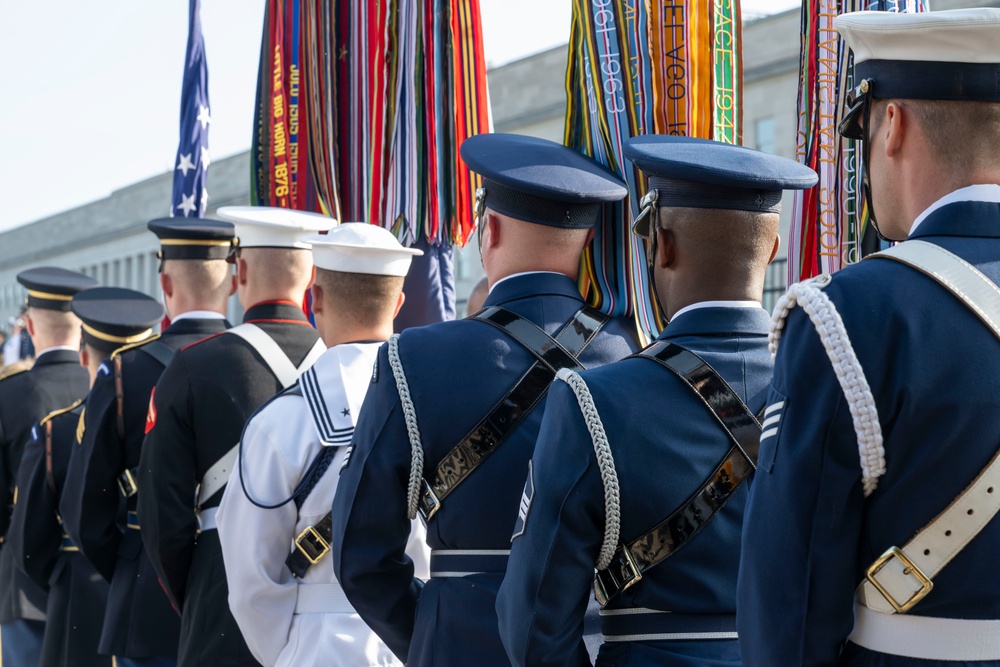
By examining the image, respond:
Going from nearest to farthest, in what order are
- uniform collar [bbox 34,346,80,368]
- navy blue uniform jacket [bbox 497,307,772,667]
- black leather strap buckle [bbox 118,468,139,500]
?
navy blue uniform jacket [bbox 497,307,772,667] < black leather strap buckle [bbox 118,468,139,500] < uniform collar [bbox 34,346,80,368]

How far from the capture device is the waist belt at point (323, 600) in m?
3.64

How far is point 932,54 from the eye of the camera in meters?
1.91

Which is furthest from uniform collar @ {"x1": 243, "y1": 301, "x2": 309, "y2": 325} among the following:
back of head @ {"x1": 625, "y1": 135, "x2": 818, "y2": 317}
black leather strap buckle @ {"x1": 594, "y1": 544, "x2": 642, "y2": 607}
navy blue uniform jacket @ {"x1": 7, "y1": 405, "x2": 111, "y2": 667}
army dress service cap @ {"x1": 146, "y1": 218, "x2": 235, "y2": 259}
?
black leather strap buckle @ {"x1": 594, "y1": 544, "x2": 642, "y2": 607}

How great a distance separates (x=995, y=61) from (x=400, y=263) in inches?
88.5

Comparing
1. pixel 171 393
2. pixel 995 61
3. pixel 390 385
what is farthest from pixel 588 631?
pixel 171 393

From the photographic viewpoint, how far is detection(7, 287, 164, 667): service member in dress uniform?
534 centimetres

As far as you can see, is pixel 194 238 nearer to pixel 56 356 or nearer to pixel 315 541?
pixel 315 541

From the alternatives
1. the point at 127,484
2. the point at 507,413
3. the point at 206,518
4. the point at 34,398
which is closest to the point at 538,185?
the point at 507,413

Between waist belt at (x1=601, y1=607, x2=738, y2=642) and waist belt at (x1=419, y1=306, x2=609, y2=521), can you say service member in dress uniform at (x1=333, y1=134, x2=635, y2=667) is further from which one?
waist belt at (x1=601, y1=607, x2=738, y2=642)

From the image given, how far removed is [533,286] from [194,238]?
2259 millimetres

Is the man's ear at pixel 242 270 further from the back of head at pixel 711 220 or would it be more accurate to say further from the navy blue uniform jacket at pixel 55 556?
the back of head at pixel 711 220

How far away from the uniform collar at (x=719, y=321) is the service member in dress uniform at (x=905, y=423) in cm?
54

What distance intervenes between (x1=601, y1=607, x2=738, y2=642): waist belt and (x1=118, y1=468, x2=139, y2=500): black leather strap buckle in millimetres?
2730

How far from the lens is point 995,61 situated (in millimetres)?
1887
